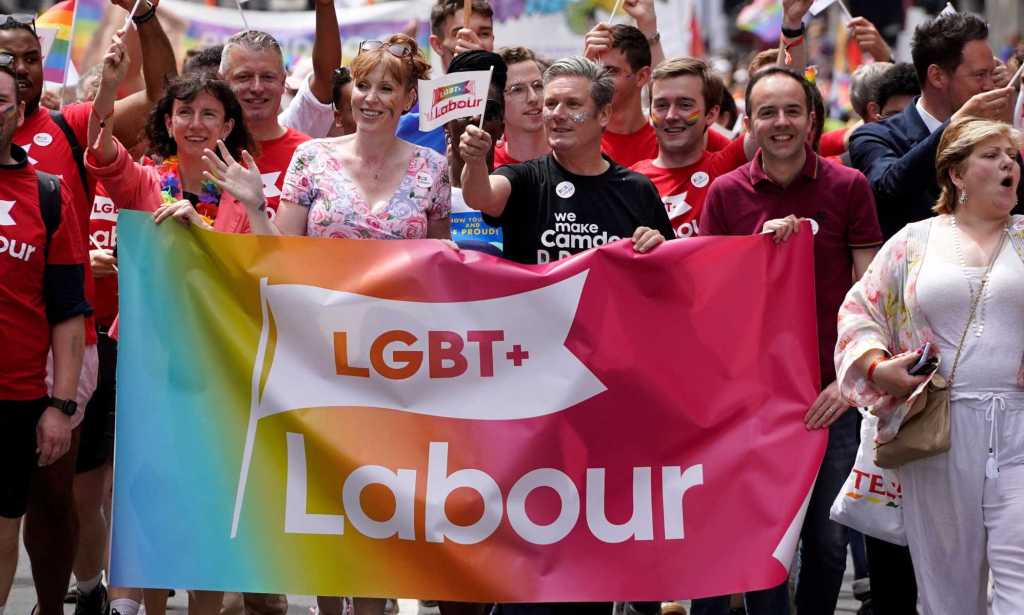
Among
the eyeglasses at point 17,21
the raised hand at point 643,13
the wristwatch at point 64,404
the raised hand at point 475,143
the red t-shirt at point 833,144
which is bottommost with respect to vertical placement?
the wristwatch at point 64,404

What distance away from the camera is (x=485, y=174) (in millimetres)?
6242

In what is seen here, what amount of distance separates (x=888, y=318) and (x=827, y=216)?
709mm

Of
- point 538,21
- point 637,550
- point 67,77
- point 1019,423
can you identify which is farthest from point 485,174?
point 538,21

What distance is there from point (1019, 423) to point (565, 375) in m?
1.53

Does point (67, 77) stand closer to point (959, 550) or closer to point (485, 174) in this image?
point (485, 174)

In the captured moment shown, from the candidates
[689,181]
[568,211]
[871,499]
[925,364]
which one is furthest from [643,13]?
[925,364]

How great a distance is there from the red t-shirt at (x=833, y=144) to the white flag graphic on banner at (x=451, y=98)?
358 cm

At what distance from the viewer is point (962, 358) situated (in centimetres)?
586

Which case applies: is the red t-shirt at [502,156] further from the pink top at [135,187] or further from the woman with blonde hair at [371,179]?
the pink top at [135,187]

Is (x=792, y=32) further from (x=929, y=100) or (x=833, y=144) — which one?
(x=833, y=144)

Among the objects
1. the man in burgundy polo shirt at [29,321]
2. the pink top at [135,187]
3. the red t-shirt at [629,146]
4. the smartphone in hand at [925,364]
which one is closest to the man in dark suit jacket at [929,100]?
the red t-shirt at [629,146]

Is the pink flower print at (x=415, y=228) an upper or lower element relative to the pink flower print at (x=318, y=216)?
lower

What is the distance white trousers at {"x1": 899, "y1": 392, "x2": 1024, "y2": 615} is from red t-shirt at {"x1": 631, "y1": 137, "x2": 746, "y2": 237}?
1.86m

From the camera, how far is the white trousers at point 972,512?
575 centimetres
